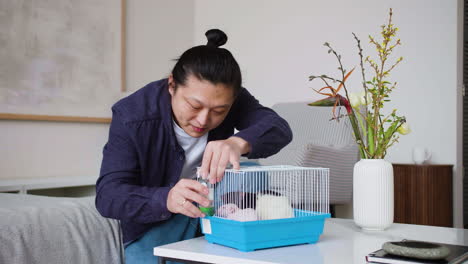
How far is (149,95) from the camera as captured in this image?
143 cm

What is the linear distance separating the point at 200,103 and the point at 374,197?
0.58m

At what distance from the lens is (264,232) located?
3.55ft

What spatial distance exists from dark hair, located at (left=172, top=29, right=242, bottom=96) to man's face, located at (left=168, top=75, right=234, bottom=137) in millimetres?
16

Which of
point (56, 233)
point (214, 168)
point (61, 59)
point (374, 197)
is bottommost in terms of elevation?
point (56, 233)

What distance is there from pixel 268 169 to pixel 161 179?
42 cm

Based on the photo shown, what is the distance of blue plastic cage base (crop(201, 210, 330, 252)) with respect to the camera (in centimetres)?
107

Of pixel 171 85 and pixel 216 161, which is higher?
pixel 171 85

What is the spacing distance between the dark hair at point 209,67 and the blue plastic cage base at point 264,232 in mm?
364

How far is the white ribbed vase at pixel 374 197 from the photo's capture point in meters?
1.44

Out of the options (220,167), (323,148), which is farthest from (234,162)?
(323,148)

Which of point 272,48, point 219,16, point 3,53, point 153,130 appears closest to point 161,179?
point 153,130

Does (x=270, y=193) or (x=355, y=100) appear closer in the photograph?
(x=270, y=193)

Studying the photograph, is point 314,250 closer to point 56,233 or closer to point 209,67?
point 209,67

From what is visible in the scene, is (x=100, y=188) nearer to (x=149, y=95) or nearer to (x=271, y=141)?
(x=149, y=95)
